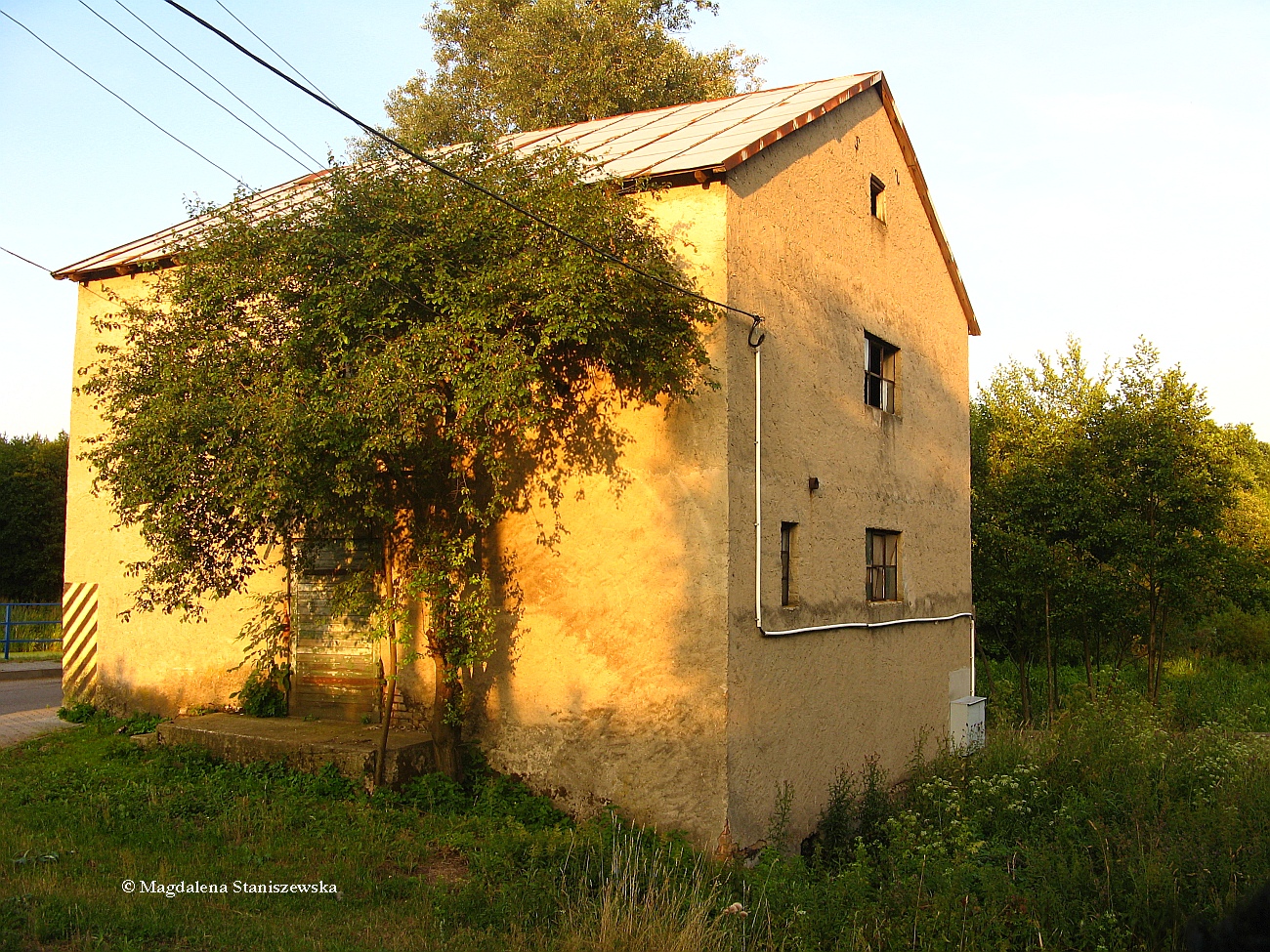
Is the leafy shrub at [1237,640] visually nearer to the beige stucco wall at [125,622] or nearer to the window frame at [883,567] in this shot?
the window frame at [883,567]

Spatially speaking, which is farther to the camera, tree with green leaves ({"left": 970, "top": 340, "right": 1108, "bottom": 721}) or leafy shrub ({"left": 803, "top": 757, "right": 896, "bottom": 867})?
tree with green leaves ({"left": 970, "top": 340, "right": 1108, "bottom": 721})

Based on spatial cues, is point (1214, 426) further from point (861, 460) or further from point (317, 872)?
point (317, 872)

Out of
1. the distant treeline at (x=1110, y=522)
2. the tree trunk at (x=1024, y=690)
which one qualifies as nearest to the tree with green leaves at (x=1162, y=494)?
the distant treeline at (x=1110, y=522)

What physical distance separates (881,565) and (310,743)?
695 centimetres

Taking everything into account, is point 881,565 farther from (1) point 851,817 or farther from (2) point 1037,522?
(2) point 1037,522

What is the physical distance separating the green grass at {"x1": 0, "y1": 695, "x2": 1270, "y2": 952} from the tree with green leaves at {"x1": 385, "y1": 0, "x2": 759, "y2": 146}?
1964 cm

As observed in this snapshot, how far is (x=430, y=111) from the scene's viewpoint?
2884cm

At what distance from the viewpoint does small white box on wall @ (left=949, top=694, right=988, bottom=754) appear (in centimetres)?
1373

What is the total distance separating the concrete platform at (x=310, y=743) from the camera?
376 inches

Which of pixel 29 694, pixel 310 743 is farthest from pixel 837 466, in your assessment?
pixel 29 694

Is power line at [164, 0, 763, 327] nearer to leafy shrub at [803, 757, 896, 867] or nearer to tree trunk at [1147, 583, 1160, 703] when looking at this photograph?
leafy shrub at [803, 757, 896, 867]

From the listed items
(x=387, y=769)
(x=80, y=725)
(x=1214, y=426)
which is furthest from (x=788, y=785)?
(x=1214, y=426)

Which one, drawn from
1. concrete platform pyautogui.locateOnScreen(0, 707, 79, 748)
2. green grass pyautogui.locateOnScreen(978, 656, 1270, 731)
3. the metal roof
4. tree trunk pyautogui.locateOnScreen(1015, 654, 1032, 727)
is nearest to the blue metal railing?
concrete platform pyautogui.locateOnScreen(0, 707, 79, 748)

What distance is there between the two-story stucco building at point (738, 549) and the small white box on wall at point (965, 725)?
10 centimetres
